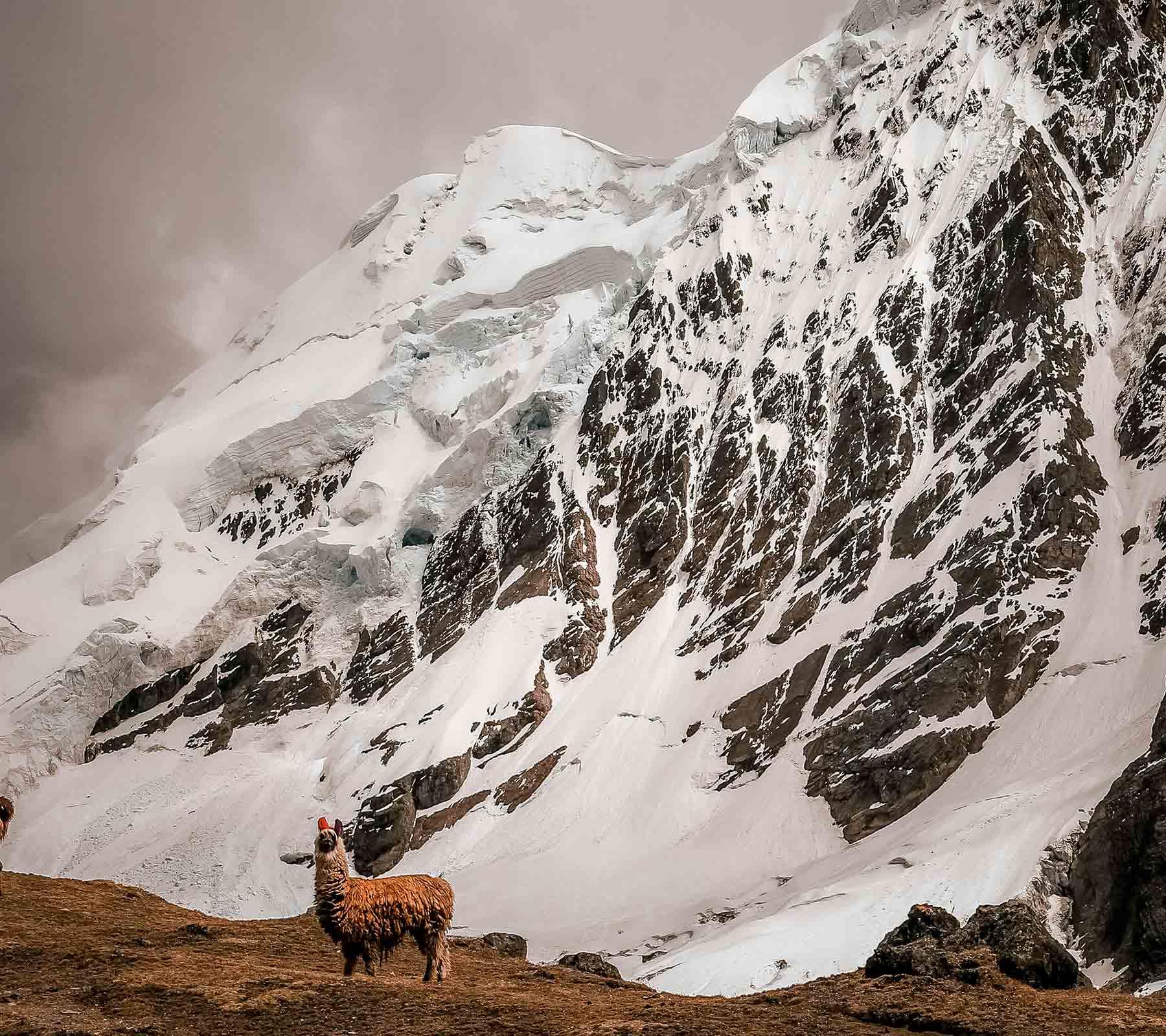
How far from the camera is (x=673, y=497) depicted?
5162 inches

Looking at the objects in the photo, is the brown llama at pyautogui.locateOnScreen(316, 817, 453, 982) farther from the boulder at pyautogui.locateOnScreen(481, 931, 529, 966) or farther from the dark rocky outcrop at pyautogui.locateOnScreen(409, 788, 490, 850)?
the dark rocky outcrop at pyautogui.locateOnScreen(409, 788, 490, 850)

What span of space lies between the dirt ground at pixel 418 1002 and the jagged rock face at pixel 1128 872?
87.5ft

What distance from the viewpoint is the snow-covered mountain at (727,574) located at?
7088 cm

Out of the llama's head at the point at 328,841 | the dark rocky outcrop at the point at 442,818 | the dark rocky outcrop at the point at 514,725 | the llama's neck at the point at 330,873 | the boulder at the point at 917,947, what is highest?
the dark rocky outcrop at the point at 514,725

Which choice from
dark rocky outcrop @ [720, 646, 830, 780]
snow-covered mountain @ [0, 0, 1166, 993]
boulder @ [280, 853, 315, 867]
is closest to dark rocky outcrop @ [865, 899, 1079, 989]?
snow-covered mountain @ [0, 0, 1166, 993]

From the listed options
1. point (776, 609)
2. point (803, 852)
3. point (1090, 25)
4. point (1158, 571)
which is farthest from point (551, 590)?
point (1090, 25)

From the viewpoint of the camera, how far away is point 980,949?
1980 centimetres

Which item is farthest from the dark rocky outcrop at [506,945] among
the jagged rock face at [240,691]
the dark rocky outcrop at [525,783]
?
the jagged rock face at [240,691]

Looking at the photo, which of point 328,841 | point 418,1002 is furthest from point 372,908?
point 418,1002

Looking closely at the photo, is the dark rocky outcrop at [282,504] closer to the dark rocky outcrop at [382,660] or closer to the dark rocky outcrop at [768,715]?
the dark rocky outcrop at [382,660]

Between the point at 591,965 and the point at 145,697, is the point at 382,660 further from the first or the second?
the point at 591,965

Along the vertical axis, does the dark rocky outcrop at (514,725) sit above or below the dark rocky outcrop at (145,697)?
below

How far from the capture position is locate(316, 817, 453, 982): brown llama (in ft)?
58.4

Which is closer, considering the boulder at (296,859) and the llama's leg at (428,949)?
the llama's leg at (428,949)
